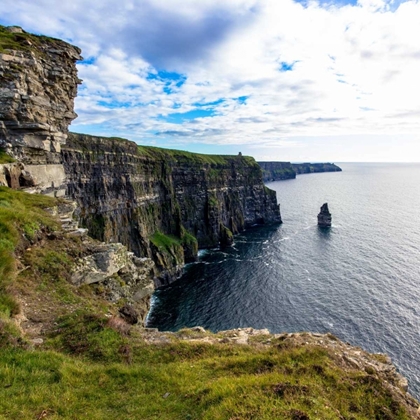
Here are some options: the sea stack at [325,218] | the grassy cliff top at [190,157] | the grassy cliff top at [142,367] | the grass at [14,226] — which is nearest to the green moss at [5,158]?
the grass at [14,226]

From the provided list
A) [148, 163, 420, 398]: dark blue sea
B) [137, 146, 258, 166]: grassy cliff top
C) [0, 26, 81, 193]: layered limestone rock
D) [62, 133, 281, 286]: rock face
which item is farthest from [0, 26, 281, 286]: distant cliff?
[148, 163, 420, 398]: dark blue sea

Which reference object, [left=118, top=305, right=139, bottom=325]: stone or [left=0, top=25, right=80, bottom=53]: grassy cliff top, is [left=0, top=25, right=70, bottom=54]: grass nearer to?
[left=0, top=25, right=80, bottom=53]: grassy cliff top

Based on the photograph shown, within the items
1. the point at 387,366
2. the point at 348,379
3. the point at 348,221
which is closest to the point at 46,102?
the point at 348,379

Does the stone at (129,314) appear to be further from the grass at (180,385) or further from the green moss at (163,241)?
the green moss at (163,241)

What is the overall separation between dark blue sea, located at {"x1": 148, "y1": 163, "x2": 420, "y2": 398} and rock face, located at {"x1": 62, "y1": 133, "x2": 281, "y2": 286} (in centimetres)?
926

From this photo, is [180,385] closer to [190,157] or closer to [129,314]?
[129,314]

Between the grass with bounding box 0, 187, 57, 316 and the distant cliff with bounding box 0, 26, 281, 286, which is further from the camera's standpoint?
the distant cliff with bounding box 0, 26, 281, 286

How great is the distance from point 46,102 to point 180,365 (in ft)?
85.9

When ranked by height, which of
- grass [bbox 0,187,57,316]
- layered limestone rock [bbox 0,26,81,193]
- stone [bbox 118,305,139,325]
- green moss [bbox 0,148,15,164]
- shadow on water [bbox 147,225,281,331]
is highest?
layered limestone rock [bbox 0,26,81,193]

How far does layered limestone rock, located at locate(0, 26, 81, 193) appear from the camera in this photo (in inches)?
914

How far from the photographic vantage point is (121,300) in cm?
1838

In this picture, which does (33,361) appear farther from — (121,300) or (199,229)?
(199,229)

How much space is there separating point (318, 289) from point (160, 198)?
55441mm

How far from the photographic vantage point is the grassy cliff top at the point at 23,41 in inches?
953
